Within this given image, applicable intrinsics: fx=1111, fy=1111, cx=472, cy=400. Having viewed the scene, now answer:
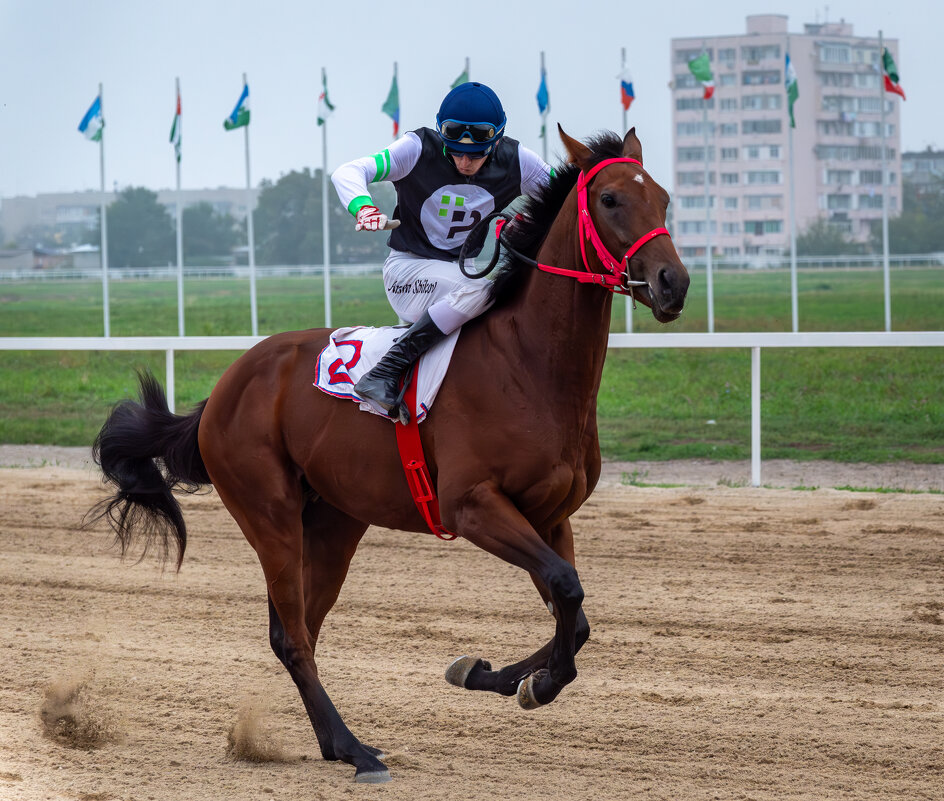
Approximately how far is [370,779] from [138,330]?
2645 centimetres

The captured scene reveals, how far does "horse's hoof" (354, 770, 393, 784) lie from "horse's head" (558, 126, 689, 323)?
71.4 inches

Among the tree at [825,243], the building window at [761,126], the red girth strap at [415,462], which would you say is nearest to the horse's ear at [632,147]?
the red girth strap at [415,462]

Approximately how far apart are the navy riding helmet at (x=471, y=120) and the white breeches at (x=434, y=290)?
0.45 metres

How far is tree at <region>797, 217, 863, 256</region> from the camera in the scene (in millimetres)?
49938

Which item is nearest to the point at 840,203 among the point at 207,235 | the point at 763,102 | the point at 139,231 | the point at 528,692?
the point at 763,102

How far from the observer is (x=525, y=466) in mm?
3674

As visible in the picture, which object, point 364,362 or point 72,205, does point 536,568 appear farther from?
point 72,205

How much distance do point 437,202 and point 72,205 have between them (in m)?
69.2

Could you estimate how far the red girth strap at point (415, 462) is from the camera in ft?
12.9

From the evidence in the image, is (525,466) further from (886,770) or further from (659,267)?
(886,770)

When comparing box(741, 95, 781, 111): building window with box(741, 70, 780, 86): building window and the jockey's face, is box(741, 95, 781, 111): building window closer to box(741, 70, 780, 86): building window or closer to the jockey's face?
box(741, 70, 780, 86): building window

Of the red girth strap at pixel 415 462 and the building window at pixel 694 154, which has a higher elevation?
the building window at pixel 694 154

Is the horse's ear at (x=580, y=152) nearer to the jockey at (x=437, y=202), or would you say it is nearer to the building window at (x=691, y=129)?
the jockey at (x=437, y=202)

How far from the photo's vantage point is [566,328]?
12.3ft
